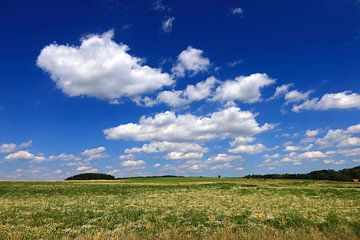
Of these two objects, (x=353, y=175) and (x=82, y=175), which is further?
(x=82, y=175)

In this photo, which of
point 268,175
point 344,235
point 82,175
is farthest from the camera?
point 82,175

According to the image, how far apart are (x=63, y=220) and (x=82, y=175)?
580 feet

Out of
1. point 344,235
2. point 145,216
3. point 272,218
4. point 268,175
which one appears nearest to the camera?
point 344,235

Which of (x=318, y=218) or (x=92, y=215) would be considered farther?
(x=92, y=215)

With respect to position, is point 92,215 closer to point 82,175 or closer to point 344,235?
point 344,235

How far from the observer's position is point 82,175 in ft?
646

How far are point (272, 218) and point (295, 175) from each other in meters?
131

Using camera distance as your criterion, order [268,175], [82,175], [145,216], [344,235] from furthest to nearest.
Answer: [82,175] < [268,175] < [145,216] < [344,235]

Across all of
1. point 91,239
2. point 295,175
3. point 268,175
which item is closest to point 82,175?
point 268,175

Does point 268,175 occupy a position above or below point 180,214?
above

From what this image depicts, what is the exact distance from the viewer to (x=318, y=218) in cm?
2527


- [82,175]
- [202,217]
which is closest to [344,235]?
[202,217]

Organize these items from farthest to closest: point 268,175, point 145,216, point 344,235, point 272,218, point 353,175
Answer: point 268,175 → point 353,175 → point 145,216 → point 272,218 → point 344,235

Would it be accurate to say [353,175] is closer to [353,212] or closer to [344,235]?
[353,212]
